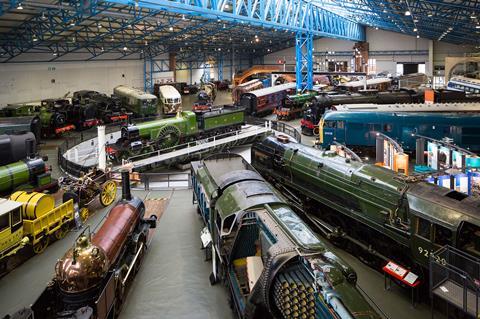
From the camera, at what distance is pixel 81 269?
825 centimetres

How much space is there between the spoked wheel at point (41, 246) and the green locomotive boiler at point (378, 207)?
8.88 metres

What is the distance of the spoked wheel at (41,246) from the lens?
13062mm

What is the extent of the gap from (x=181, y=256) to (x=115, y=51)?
41.8 metres

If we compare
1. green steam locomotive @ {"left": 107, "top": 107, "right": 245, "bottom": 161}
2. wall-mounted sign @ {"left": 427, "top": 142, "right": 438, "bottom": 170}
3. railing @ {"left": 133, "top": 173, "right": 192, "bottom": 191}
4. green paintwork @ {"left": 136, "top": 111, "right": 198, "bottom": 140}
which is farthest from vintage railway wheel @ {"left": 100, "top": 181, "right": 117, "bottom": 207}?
wall-mounted sign @ {"left": 427, "top": 142, "right": 438, "bottom": 170}

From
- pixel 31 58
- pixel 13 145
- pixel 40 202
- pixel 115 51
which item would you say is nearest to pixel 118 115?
pixel 31 58

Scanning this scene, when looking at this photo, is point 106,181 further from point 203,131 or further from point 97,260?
point 203,131

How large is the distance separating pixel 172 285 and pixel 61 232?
17.5 feet

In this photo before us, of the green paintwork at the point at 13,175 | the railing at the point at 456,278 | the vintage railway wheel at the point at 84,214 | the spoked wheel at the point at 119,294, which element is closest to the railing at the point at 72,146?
the green paintwork at the point at 13,175

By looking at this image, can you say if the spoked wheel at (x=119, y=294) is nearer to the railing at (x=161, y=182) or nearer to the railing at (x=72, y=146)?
the railing at (x=161, y=182)

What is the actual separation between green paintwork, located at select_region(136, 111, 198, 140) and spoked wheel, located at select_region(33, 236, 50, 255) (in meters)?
11.0

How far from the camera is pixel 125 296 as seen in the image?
34.9 feet

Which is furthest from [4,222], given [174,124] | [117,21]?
[117,21]

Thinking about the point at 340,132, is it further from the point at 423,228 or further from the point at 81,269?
the point at 81,269

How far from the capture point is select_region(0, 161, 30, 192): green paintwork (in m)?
15.1
